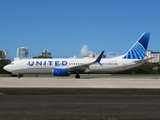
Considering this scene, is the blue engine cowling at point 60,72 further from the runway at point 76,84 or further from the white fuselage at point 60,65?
the runway at point 76,84

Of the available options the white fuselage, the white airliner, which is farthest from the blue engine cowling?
the white fuselage

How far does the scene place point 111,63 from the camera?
41219mm

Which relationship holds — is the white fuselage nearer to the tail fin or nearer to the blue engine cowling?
the tail fin

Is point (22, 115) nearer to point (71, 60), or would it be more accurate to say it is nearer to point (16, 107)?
point (16, 107)

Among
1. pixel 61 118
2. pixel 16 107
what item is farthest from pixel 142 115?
pixel 16 107

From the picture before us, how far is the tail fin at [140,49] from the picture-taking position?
4188 cm

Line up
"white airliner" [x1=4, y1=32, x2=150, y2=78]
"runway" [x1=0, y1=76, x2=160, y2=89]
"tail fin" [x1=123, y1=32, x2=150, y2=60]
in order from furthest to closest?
"tail fin" [x1=123, y1=32, x2=150, y2=60], "white airliner" [x1=4, y1=32, x2=150, y2=78], "runway" [x1=0, y1=76, x2=160, y2=89]

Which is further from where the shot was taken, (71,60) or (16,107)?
(71,60)

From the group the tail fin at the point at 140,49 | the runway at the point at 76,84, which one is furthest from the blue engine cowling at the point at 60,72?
the tail fin at the point at 140,49

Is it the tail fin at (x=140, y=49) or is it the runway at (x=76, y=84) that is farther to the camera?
the tail fin at (x=140, y=49)

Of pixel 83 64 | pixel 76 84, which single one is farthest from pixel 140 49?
pixel 76 84

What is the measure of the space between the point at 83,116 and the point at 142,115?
195 cm

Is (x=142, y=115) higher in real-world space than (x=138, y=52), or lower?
lower

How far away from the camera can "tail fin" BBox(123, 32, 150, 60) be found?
4188 cm
